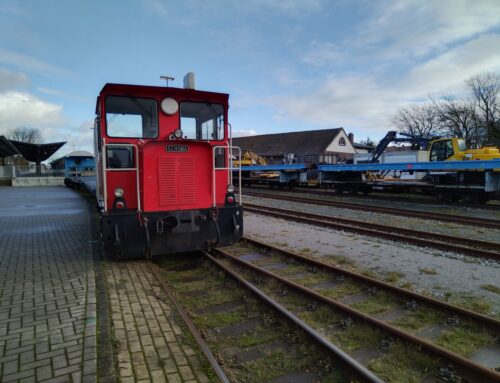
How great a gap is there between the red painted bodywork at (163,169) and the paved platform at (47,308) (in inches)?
55.8

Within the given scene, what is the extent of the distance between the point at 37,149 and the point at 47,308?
36.5m

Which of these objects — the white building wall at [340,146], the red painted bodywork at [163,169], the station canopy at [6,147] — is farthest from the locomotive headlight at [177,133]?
the white building wall at [340,146]

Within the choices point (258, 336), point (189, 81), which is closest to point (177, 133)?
point (189, 81)

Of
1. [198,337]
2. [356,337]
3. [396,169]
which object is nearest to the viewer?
[198,337]

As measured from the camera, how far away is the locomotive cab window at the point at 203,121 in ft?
20.8

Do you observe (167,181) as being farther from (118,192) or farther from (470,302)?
(470,302)

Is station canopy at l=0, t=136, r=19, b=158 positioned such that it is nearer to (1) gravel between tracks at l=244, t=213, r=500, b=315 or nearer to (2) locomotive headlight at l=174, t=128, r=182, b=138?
(1) gravel between tracks at l=244, t=213, r=500, b=315

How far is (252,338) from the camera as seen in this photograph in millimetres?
3637

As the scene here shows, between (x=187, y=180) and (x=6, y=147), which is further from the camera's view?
(x=6, y=147)

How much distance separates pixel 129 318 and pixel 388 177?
1777 cm

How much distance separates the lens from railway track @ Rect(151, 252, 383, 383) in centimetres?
296

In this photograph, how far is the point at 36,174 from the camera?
1344 inches

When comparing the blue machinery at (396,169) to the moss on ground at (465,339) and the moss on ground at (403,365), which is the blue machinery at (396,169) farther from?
the moss on ground at (403,365)

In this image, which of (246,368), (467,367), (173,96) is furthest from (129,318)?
(173,96)
